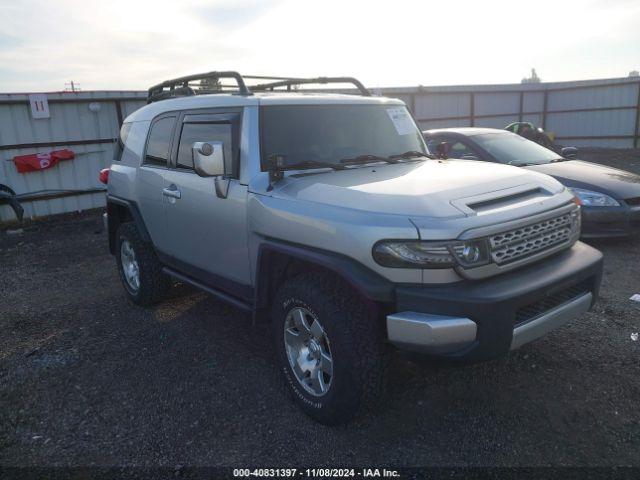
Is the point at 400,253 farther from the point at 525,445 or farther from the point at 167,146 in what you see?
the point at 167,146

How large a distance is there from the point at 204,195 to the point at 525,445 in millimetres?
2717

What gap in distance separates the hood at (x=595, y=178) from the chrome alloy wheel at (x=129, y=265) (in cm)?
510

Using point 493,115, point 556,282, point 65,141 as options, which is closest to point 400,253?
point 556,282

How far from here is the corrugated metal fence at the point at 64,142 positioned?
34.3 feet

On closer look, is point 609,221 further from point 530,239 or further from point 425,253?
point 425,253

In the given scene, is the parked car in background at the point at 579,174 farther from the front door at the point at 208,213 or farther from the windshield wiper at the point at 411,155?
the front door at the point at 208,213

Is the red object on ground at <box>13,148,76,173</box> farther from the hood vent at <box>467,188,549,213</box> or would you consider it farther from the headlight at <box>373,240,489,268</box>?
the hood vent at <box>467,188,549,213</box>

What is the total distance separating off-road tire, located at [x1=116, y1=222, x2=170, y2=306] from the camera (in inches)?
194

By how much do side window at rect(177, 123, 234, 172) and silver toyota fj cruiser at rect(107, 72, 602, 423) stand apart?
0.02 meters

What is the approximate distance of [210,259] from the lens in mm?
3939

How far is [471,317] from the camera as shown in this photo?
248cm

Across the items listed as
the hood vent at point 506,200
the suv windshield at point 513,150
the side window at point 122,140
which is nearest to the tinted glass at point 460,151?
the suv windshield at point 513,150

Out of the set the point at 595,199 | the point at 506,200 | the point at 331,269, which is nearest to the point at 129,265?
the point at 331,269

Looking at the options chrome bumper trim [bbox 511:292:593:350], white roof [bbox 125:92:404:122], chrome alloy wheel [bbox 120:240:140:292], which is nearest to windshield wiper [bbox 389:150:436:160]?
white roof [bbox 125:92:404:122]
